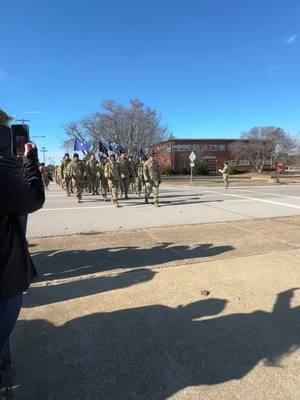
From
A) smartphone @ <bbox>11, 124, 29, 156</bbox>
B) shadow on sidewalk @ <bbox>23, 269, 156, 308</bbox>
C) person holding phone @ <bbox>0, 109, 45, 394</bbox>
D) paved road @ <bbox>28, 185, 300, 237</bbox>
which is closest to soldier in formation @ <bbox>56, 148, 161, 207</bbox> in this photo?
paved road @ <bbox>28, 185, 300, 237</bbox>

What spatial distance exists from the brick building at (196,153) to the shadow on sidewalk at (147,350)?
220ft

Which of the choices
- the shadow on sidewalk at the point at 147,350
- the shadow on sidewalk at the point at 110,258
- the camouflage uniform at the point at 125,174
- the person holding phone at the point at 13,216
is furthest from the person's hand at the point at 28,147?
the camouflage uniform at the point at 125,174

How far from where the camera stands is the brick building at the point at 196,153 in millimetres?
72875

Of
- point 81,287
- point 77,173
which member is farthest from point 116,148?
point 81,287

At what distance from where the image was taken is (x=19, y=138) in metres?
2.45

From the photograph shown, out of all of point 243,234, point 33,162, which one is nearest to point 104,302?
point 33,162

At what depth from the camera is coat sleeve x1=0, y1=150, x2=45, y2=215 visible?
6.70 feet

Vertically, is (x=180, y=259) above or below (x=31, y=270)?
below

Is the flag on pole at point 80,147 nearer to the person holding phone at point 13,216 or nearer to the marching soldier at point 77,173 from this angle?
the marching soldier at point 77,173

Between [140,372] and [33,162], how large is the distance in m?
1.67

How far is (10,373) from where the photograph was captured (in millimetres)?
2770

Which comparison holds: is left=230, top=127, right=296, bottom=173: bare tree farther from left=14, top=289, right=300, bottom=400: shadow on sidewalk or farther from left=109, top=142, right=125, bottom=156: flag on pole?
left=14, top=289, right=300, bottom=400: shadow on sidewalk

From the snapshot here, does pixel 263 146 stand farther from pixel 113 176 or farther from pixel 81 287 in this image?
pixel 81 287

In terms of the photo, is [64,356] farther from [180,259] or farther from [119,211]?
[119,211]
